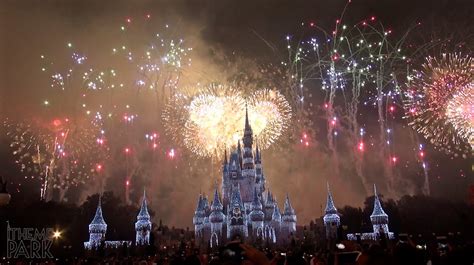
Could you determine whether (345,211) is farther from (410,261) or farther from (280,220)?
(410,261)

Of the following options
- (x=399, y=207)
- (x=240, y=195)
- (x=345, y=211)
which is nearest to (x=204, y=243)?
(x=240, y=195)

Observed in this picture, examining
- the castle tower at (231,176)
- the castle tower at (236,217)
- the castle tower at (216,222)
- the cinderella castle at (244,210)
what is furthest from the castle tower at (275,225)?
the castle tower at (231,176)

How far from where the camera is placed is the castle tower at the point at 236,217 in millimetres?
80562

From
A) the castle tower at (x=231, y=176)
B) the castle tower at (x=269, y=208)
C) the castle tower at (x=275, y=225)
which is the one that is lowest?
the castle tower at (x=275, y=225)

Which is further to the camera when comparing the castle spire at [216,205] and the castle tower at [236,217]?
the castle spire at [216,205]

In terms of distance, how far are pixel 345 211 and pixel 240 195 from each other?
2813 cm

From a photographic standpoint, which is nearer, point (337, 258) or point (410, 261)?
point (410, 261)

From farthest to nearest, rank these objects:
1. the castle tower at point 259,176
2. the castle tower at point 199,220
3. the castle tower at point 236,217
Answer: the castle tower at point 259,176, the castle tower at point 199,220, the castle tower at point 236,217

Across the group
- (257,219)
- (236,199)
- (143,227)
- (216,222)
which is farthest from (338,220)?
(143,227)

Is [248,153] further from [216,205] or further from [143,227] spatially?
[143,227]

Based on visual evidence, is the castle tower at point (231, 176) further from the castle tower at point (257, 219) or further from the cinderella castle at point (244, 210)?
the castle tower at point (257, 219)

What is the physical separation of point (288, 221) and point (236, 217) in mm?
13189

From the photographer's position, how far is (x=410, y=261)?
5445 mm

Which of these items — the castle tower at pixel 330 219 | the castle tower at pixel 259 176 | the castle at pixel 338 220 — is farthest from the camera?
the castle tower at pixel 259 176
